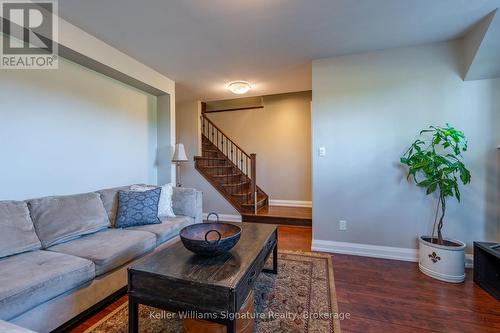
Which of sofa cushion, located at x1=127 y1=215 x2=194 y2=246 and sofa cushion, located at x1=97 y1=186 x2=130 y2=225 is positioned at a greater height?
sofa cushion, located at x1=97 y1=186 x2=130 y2=225

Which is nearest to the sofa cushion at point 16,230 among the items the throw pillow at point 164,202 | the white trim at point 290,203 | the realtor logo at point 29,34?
the throw pillow at point 164,202

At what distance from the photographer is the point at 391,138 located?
2723 mm

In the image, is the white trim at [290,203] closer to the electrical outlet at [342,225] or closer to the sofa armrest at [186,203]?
the electrical outlet at [342,225]

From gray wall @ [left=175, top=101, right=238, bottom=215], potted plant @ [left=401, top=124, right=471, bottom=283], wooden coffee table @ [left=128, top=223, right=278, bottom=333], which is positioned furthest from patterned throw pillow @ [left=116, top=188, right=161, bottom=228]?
potted plant @ [left=401, top=124, right=471, bottom=283]

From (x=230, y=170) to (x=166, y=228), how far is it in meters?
2.98

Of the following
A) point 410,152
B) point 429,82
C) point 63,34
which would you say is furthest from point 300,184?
point 63,34

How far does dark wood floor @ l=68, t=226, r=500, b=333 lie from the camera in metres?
Result: 1.58

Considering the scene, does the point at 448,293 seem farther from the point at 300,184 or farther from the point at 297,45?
the point at 300,184

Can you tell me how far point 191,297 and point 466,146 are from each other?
2963 millimetres

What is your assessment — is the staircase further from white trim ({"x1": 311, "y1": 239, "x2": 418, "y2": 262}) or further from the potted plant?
the potted plant

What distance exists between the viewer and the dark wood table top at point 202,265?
1.21 meters

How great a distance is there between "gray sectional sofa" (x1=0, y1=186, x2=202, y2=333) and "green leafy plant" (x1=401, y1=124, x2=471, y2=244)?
2.72m

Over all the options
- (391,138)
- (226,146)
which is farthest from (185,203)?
(226,146)

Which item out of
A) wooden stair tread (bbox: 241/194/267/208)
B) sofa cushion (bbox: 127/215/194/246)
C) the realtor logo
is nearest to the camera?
the realtor logo
